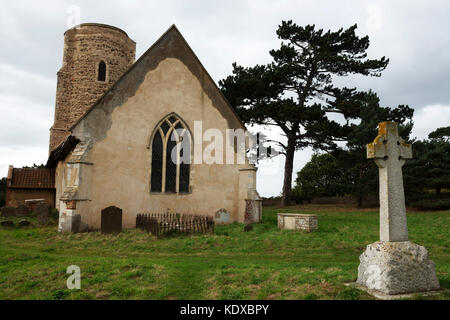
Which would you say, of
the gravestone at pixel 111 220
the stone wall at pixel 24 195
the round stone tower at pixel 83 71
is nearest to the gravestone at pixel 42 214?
the gravestone at pixel 111 220

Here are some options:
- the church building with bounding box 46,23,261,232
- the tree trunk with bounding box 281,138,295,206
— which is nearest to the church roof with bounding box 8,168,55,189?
the church building with bounding box 46,23,261,232

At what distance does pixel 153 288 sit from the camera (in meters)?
6.79

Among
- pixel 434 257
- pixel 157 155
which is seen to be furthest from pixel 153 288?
pixel 157 155

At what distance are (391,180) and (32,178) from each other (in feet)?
86.0

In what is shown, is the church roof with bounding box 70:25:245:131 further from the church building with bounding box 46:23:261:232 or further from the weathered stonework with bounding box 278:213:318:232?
the weathered stonework with bounding box 278:213:318:232

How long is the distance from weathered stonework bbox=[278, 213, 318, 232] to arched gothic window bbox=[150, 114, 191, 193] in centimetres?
504

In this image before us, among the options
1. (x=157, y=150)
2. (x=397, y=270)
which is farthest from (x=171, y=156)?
(x=397, y=270)

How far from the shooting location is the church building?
1475cm

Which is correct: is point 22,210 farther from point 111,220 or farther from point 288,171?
point 288,171

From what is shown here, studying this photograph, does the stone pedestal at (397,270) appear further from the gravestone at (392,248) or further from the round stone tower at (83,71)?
the round stone tower at (83,71)

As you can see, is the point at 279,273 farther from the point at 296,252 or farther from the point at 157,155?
the point at 157,155

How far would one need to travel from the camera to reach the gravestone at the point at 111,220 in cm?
1378

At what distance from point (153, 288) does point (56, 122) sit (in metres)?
26.9

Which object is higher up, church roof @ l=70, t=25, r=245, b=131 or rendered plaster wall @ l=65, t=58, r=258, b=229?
church roof @ l=70, t=25, r=245, b=131
